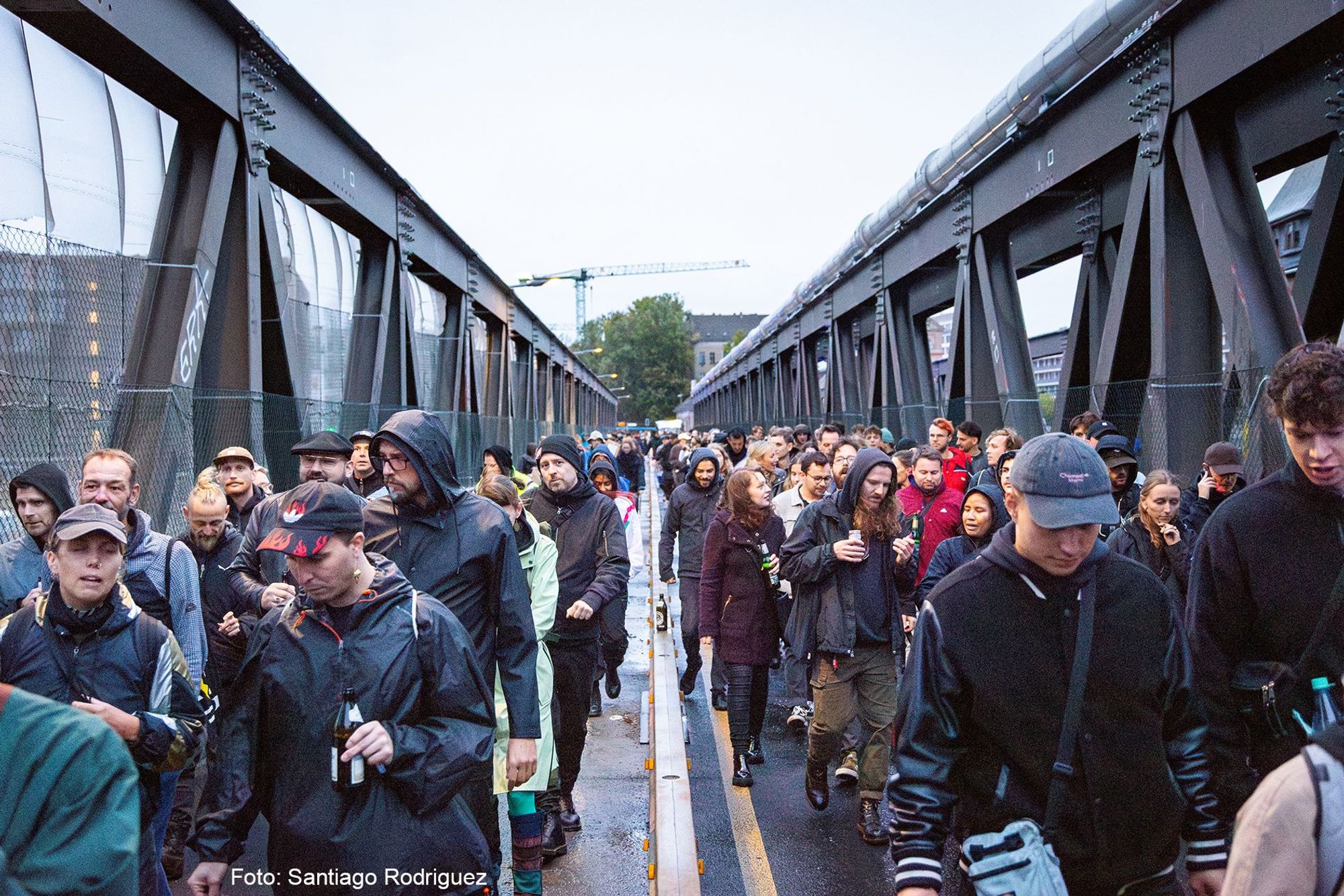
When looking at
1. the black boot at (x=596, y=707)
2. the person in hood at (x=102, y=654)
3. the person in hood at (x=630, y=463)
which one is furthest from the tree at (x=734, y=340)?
the person in hood at (x=102, y=654)

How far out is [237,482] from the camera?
7008 mm

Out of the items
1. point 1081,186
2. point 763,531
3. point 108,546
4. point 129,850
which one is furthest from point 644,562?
point 129,850

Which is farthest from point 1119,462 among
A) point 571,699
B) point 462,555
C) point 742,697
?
point 462,555

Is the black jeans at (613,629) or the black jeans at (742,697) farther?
the black jeans at (613,629)

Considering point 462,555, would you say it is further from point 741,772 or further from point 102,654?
point 741,772

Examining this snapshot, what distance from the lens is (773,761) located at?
7.57 m

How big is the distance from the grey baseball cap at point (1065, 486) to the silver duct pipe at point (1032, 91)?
6343mm

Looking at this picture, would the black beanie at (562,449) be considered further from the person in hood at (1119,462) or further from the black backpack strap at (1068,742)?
the black backpack strap at (1068,742)

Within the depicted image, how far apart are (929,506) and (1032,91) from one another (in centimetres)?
530

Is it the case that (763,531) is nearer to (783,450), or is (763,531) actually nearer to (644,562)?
(783,450)

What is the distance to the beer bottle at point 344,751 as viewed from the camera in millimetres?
2988

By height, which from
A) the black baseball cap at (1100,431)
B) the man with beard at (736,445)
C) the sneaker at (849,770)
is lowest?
the sneaker at (849,770)

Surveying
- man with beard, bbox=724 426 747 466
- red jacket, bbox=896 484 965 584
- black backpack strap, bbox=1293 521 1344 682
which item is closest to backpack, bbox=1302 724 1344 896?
black backpack strap, bbox=1293 521 1344 682

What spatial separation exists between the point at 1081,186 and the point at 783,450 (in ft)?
14.8
